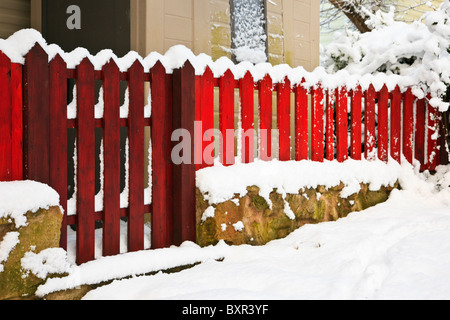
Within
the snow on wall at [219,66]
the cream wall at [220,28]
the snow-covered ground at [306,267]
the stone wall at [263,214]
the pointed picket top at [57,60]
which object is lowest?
the snow-covered ground at [306,267]

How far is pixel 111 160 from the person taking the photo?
310cm

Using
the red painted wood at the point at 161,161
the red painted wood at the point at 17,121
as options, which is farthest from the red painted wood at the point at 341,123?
the red painted wood at the point at 17,121

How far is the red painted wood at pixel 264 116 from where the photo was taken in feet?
12.8

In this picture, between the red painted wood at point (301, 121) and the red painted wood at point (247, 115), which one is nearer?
the red painted wood at point (247, 115)

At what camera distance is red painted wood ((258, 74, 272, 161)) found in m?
3.91

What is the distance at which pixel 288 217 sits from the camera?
382cm

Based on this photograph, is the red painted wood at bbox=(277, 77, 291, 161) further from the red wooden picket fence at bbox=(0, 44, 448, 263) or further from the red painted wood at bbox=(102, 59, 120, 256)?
the red painted wood at bbox=(102, 59, 120, 256)

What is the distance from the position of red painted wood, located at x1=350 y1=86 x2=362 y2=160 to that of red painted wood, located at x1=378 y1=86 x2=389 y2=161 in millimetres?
387

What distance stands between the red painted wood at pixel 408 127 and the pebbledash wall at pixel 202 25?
4.57ft

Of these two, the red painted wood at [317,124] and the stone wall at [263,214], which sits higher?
the red painted wood at [317,124]

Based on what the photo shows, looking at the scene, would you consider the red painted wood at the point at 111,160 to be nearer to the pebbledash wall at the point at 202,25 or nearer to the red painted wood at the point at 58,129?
the red painted wood at the point at 58,129

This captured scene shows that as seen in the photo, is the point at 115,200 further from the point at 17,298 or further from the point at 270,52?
the point at 270,52

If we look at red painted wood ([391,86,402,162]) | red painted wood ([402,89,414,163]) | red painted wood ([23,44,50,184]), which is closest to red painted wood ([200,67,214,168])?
red painted wood ([23,44,50,184])
